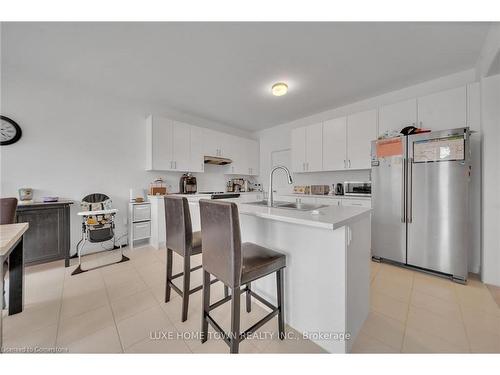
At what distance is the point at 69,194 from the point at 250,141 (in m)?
3.67

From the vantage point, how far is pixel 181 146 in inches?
142

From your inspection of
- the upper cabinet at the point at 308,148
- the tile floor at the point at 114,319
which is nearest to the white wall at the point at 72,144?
the tile floor at the point at 114,319

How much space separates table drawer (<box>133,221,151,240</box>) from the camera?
3.04m

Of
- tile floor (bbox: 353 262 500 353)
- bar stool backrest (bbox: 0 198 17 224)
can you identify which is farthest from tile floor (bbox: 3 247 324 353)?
bar stool backrest (bbox: 0 198 17 224)

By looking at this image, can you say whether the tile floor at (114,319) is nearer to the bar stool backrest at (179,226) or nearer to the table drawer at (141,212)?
the bar stool backrest at (179,226)

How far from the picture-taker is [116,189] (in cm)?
316

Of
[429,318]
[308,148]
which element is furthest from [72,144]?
[429,318]

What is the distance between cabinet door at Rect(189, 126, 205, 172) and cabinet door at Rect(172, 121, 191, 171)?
70mm

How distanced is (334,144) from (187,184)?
2.89 m

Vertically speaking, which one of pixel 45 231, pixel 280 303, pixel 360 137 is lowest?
pixel 280 303

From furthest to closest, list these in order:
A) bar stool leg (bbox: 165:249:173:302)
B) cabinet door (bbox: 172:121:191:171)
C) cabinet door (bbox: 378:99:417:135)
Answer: cabinet door (bbox: 172:121:191:171)
cabinet door (bbox: 378:99:417:135)
bar stool leg (bbox: 165:249:173:302)

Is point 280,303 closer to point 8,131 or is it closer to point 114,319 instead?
point 114,319

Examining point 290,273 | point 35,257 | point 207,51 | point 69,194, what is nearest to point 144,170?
point 69,194

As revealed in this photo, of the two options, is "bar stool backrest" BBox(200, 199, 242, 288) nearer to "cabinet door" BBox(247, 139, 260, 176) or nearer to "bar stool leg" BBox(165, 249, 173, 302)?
"bar stool leg" BBox(165, 249, 173, 302)
